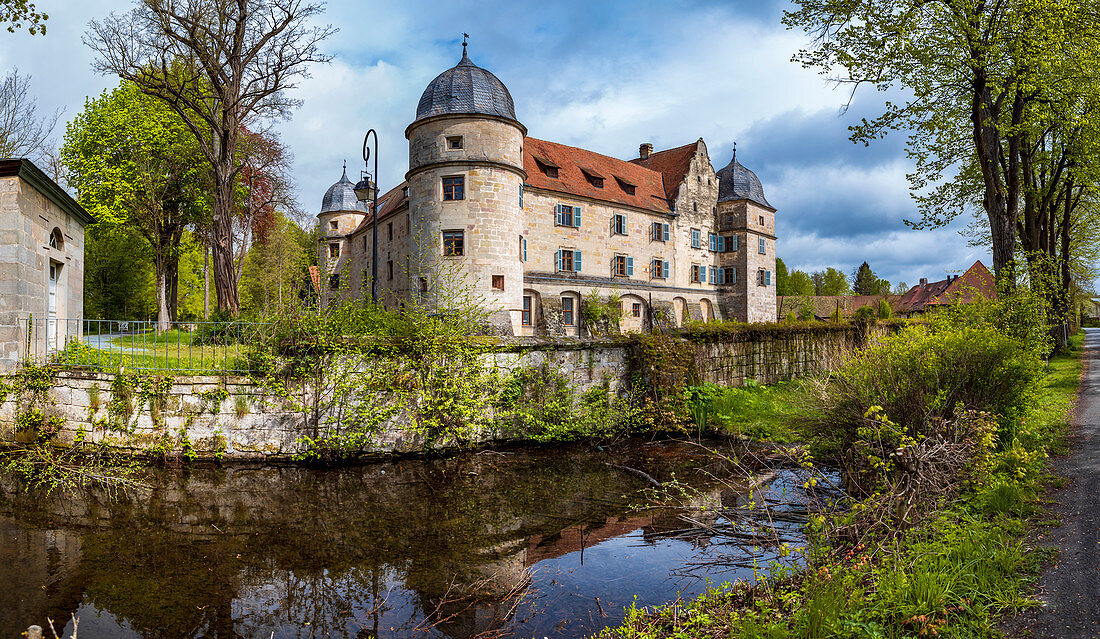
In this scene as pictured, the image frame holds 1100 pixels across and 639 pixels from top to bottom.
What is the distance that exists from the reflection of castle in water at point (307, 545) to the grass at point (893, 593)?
77.1 inches

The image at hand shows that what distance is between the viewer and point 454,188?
21891 mm

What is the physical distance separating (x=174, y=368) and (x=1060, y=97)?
2158 centimetres

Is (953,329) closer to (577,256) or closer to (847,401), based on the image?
(847,401)

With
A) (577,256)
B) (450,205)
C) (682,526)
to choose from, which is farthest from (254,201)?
(682,526)

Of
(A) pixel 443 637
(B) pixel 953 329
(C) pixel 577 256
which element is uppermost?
(C) pixel 577 256

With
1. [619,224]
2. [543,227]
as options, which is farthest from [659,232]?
[543,227]

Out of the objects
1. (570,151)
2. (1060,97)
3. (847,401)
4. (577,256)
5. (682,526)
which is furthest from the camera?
(570,151)

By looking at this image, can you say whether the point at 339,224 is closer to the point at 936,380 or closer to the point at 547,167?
the point at 547,167

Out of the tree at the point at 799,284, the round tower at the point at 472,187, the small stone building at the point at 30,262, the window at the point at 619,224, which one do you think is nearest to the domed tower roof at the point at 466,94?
the round tower at the point at 472,187

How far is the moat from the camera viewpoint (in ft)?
18.0

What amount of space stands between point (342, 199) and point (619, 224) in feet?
67.5

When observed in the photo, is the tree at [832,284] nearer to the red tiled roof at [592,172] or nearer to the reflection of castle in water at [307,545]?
the red tiled roof at [592,172]

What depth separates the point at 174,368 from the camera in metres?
10.8

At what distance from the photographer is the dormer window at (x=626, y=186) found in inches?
1357
